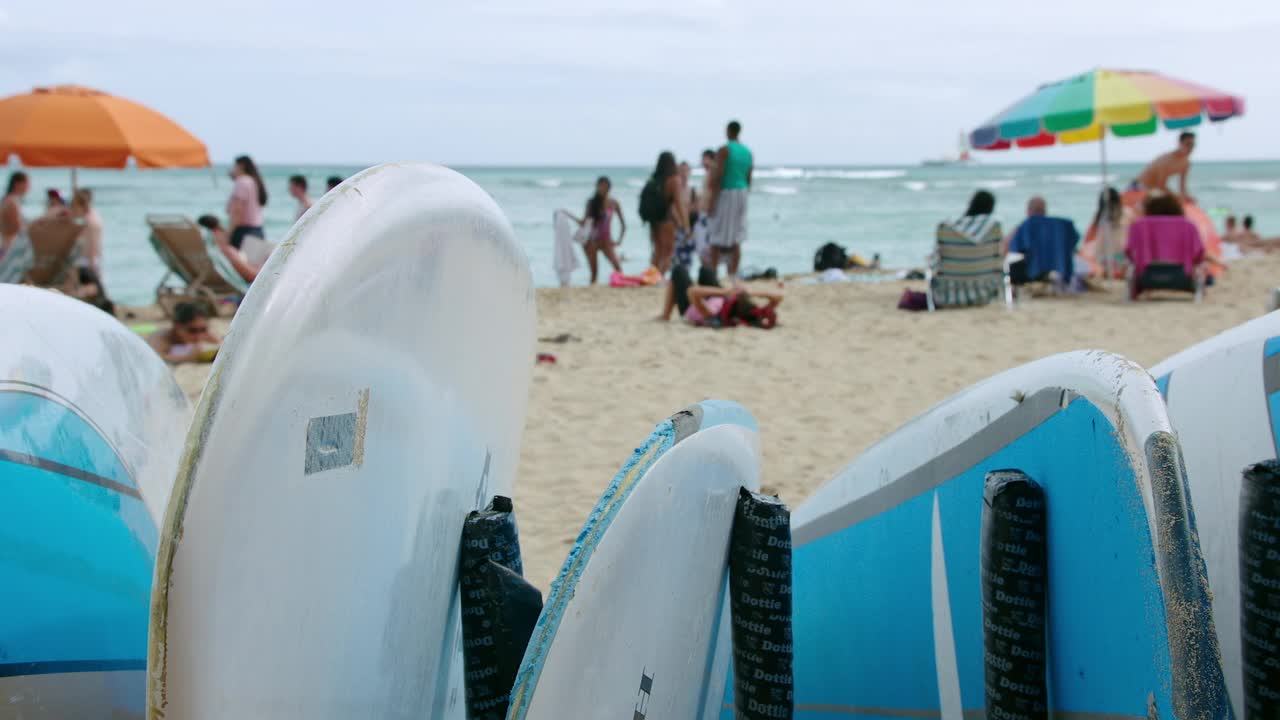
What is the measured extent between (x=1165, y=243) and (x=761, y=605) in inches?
367

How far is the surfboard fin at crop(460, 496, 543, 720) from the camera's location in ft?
4.88

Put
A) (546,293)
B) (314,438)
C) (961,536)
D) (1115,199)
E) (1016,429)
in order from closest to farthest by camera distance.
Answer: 1. (314,438)
2. (1016,429)
3. (961,536)
4. (1115,199)
5. (546,293)

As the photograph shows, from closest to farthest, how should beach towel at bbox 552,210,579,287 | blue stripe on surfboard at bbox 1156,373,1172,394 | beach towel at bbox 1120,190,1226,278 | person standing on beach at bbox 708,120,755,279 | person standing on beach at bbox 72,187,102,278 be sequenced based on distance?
blue stripe on surfboard at bbox 1156,373,1172,394 < person standing on beach at bbox 72,187,102,278 < person standing on beach at bbox 708,120,755,279 < beach towel at bbox 1120,190,1226,278 < beach towel at bbox 552,210,579,287

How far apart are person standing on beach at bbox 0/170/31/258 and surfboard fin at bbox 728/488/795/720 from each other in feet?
34.0

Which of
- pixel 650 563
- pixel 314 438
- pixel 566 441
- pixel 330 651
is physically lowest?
pixel 566 441

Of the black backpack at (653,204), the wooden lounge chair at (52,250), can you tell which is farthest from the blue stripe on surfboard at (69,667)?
the black backpack at (653,204)

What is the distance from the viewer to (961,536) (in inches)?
65.9

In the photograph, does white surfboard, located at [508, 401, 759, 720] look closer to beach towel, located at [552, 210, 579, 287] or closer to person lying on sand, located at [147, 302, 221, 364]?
person lying on sand, located at [147, 302, 221, 364]

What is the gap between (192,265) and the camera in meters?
10.1

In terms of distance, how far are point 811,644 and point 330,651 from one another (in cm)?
104

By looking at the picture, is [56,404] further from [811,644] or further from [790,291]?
[790,291]

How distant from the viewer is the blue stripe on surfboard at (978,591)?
1.30m

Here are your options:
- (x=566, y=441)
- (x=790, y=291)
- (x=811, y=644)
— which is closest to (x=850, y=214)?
(x=790, y=291)

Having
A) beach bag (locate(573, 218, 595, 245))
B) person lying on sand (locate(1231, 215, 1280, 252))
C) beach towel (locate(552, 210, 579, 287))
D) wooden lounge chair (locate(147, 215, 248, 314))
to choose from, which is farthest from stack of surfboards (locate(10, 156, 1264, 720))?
person lying on sand (locate(1231, 215, 1280, 252))
